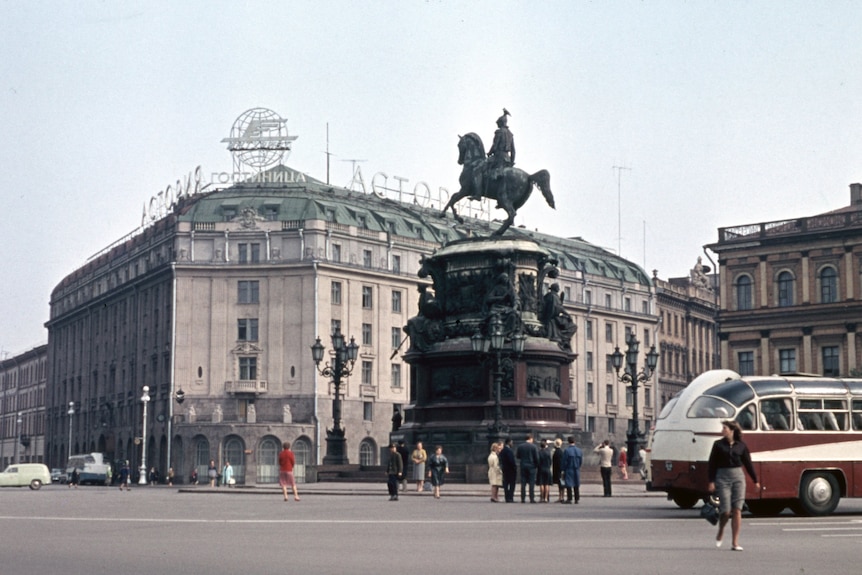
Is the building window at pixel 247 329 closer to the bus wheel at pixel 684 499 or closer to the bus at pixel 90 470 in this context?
the bus at pixel 90 470

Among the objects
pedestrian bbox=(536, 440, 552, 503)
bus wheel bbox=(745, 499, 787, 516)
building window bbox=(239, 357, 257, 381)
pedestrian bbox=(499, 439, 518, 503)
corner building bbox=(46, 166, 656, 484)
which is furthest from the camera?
building window bbox=(239, 357, 257, 381)

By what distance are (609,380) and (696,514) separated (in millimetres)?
103067

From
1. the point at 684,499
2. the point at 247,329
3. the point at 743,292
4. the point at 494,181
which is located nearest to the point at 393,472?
the point at 684,499

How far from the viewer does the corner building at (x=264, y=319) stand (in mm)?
103125

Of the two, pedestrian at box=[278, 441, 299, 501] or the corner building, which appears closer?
pedestrian at box=[278, 441, 299, 501]

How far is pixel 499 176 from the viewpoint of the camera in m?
51.4

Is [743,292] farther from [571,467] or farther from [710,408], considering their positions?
[710,408]

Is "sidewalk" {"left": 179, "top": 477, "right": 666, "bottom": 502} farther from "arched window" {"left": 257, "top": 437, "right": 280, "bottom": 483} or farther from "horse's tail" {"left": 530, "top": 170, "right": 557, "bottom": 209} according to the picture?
"arched window" {"left": 257, "top": 437, "right": 280, "bottom": 483}

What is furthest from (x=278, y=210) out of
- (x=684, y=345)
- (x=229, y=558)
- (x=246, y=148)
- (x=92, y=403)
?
(x=229, y=558)

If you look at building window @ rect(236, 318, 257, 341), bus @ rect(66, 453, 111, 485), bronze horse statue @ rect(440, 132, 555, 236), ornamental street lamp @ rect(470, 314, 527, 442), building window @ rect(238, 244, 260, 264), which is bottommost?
bus @ rect(66, 453, 111, 485)

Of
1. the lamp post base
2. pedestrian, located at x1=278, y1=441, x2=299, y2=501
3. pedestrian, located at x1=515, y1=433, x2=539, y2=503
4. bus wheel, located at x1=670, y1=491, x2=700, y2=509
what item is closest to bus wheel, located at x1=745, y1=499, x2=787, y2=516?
bus wheel, located at x1=670, y1=491, x2=700, y2=509

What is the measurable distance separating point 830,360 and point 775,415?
218 ft

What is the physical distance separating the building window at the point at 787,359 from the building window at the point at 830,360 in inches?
82.9

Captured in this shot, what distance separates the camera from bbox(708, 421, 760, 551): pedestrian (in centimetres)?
2006
